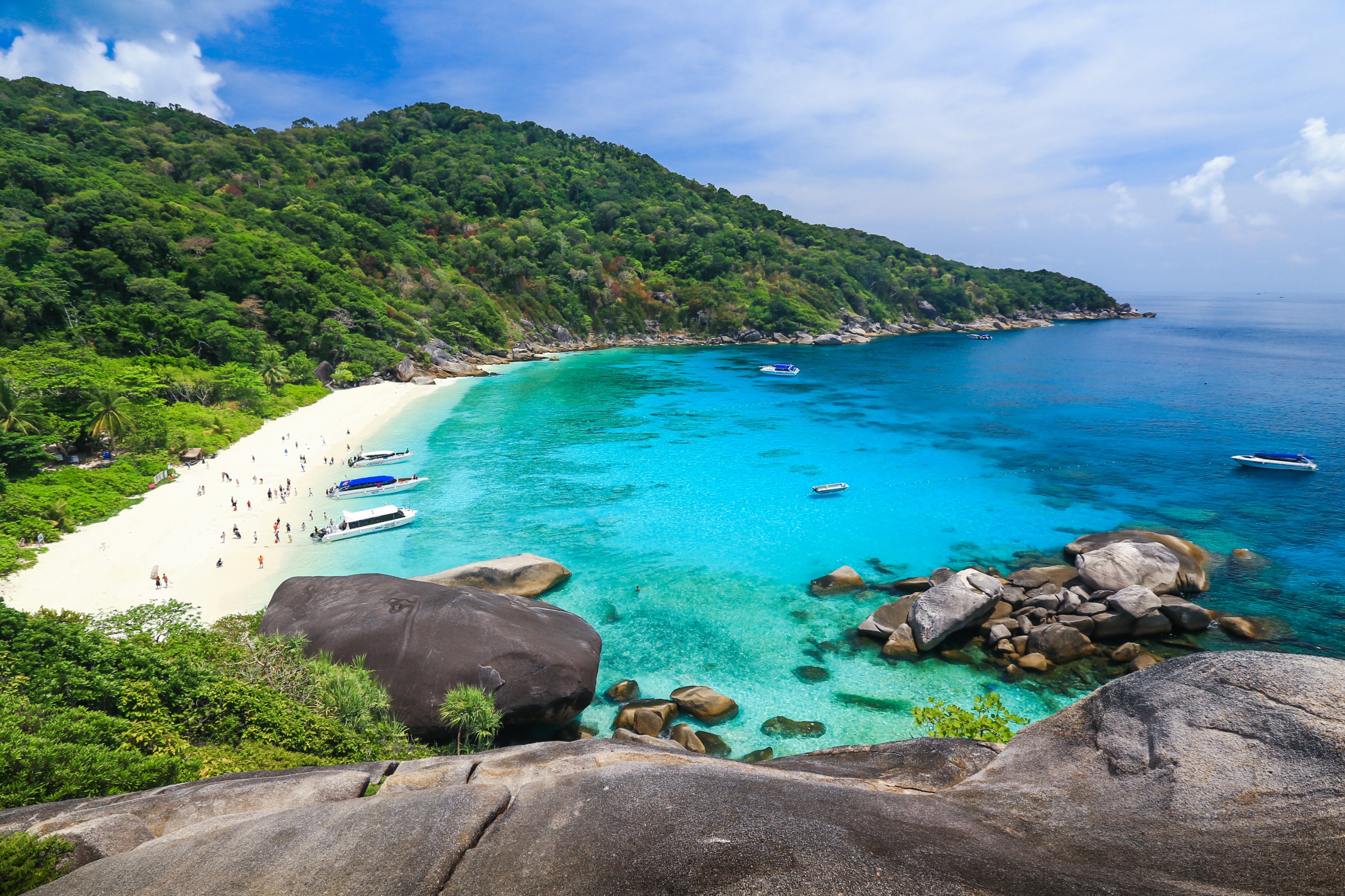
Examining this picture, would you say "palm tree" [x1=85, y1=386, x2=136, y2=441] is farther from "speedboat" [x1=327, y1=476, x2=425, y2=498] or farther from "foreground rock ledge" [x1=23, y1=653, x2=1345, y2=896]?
"foreground rock ledge" [x1=23, y1=653, x2=1345, y2=896]

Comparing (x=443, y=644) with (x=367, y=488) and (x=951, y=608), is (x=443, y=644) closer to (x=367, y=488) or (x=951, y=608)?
(x=951, y=608)

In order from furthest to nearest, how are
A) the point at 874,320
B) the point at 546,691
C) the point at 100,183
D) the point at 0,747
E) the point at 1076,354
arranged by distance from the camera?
the point at 874,320
the point at 1076,354
the point at 100,183
the point at 546,691
the point at 0,747

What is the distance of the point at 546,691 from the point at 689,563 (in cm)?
1456

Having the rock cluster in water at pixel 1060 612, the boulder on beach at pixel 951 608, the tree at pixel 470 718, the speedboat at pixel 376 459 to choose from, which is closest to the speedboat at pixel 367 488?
the speedboat at pixel 376 459

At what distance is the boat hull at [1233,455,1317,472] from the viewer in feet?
142

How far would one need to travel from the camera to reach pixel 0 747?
958cm

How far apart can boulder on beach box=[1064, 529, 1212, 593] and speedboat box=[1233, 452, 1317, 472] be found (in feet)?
68.0

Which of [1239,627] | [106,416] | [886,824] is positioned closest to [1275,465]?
[1239,627]

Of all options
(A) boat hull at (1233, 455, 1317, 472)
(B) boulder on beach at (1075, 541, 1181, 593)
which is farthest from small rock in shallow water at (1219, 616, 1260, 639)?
(A) boat hull at (1233, 455, 1317, 472)

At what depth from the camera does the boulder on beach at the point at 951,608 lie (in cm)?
2347

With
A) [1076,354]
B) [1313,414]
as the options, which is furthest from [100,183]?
[1076,354]

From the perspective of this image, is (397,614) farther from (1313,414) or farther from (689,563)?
(1313,414)

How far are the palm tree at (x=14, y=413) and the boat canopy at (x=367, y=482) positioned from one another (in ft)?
61.6

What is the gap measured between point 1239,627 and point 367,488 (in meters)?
51.1
